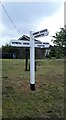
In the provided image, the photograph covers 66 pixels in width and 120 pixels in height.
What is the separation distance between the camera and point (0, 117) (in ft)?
21.0

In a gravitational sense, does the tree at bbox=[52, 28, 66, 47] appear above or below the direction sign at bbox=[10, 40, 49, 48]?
above

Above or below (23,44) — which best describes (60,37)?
above

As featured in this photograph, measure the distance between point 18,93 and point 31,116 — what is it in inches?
82.5

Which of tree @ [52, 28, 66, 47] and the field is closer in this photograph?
the field

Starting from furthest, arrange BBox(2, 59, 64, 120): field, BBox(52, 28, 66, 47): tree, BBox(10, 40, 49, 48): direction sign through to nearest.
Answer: BBox(52, 28, 66, 47): tree, BBox(10, 40, 49, 48): direction sign, BBox(2, 59, 64, 120): field

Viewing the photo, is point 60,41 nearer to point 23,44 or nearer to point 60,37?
point 60,37

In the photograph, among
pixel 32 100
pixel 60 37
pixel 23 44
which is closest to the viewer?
pixel 32 100

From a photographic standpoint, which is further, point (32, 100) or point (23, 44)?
point (23, 44)

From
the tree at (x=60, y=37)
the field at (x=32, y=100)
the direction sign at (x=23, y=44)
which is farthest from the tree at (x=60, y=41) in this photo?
the field at (x=32, y=100)

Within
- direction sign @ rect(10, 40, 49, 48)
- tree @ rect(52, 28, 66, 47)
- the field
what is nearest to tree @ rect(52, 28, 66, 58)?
tree @ rect(52, 28, 66, 47)

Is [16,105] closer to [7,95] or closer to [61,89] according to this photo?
[7,95]

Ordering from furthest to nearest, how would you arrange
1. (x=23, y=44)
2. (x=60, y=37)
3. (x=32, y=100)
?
(x=60, y=37)
(x=23, y=44)
(x=32, y=100)

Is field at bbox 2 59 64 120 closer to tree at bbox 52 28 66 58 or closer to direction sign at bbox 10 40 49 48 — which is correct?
direction sign at bbox 10 40 49 48

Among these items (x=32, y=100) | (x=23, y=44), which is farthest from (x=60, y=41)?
(x=32, y=100)
